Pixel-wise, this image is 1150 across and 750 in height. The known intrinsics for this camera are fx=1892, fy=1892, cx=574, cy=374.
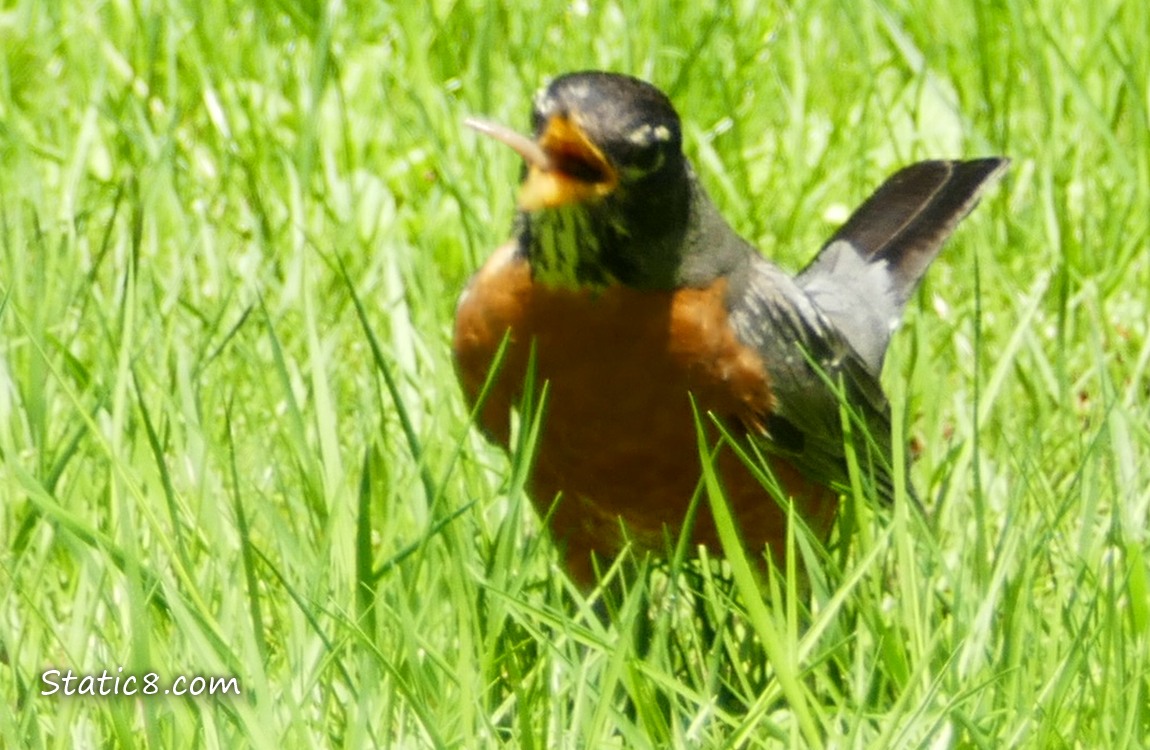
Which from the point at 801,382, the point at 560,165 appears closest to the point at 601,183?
the point at 560,165

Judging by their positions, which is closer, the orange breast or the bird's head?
the bird's head

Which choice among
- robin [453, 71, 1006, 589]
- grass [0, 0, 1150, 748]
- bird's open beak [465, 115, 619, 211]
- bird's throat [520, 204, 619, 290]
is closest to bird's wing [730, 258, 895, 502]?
robin [453, 71, 1006, 589]

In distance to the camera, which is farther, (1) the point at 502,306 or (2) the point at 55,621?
(1) the point at 502,306

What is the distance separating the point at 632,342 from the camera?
2.88m

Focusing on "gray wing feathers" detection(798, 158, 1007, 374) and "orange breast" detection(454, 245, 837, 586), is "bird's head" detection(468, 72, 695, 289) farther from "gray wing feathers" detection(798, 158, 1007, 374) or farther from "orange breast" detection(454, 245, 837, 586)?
"gray wing feathers" detection(798, 158, 1007, 374)

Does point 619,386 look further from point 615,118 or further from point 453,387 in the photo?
point 453,387

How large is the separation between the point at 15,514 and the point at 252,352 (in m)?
0.64

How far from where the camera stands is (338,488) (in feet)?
8.28

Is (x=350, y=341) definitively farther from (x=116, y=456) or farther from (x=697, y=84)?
(x=116, y=456)

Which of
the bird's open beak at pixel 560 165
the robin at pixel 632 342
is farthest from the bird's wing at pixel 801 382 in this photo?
the bird's open beak at pixel 560 165

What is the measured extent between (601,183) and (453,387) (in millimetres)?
834

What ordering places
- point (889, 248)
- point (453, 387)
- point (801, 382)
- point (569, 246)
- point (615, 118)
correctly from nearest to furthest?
point (615, 118) < point (569, 246) < point (801, 382) < point (453, 387) < point (889, 248)

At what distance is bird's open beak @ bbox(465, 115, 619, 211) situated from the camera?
8.77ft

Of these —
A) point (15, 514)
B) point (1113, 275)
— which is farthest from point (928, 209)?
point (15, 514)
